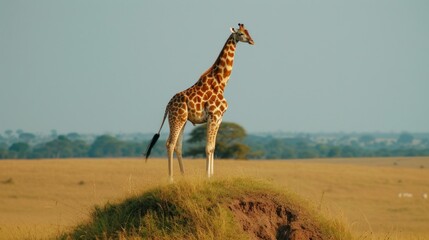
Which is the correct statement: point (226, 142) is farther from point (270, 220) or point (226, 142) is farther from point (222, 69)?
point (270, 220)

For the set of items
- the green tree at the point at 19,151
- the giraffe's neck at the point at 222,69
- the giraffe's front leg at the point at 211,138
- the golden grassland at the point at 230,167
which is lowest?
the golden grassland at the point at 230,167

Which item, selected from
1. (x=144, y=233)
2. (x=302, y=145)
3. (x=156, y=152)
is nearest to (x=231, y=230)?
(x=144, y=233)

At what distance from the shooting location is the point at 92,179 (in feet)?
131

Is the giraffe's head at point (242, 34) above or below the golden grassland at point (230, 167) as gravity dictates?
above

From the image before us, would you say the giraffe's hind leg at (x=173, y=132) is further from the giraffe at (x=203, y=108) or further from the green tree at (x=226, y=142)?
the green tree at (x=226, y=142)

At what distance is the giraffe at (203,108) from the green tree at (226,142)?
164 ft

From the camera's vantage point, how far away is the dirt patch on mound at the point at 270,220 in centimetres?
1338

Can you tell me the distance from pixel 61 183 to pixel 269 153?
116 metres

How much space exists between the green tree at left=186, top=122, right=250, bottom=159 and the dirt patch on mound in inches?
2035

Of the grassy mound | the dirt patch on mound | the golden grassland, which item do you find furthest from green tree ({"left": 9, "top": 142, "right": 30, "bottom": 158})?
the dirt patch on mound

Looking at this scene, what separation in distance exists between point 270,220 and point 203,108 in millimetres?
2641

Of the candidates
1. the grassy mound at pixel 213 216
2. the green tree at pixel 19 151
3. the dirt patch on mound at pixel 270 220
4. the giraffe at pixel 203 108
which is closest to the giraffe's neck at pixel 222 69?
the giraffe at pixel 203 108

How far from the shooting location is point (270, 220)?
13.7m

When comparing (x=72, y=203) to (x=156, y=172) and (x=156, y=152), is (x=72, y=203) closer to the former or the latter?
(x=156, y=172)
